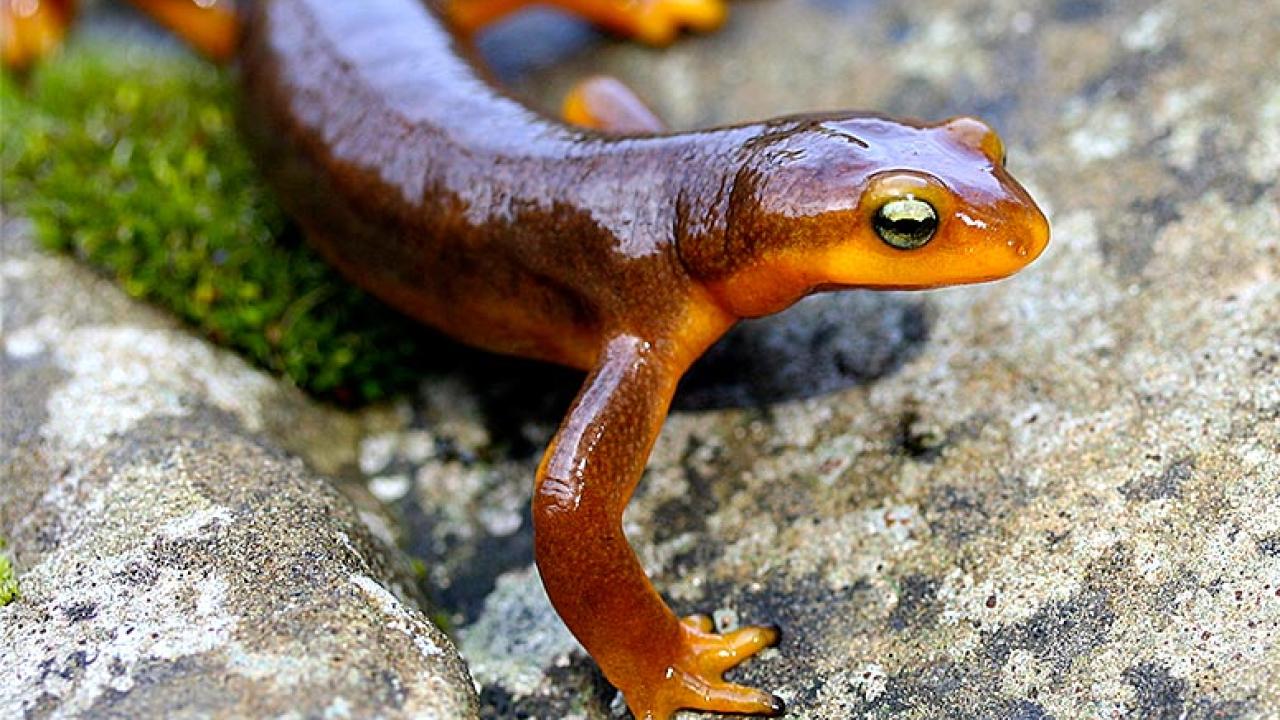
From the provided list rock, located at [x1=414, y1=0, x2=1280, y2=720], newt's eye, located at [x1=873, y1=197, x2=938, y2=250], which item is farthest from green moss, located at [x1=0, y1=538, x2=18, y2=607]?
newt's eye, located at [x1=873, y1=197, x2=938, y2=250]

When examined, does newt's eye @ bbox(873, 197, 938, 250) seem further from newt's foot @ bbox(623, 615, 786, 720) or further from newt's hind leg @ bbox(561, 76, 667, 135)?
newt's hind leg @ bbox(561, 76, 667, 135)

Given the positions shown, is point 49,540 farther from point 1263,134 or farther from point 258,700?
point 1263,134

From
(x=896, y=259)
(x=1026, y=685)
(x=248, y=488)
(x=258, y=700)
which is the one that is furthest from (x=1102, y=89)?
(x=258, y=700)

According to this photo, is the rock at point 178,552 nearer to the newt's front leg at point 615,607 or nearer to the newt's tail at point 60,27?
the newt's front leg at point 615,607

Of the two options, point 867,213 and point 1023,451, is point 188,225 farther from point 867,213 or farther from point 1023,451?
point 1023,451

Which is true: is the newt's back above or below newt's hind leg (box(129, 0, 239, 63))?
above

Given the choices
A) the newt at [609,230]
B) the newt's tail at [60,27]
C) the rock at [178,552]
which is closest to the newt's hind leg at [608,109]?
the newt at [609,230]
